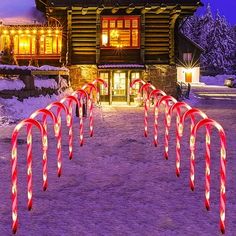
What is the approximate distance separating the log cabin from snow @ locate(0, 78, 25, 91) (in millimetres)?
7172

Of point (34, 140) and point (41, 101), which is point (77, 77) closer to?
point (41, 101)

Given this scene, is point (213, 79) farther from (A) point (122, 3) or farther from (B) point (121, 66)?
(A) point (122, 3)

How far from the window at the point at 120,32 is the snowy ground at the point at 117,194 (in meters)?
14.2

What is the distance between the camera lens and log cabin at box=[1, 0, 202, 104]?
1027 inches

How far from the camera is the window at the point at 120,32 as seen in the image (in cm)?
2614

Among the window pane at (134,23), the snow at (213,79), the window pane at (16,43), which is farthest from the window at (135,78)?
the snow at (213,79)

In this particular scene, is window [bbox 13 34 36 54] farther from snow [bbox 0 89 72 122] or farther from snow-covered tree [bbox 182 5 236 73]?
snow-covered tree [bbox 182 5 236 73]

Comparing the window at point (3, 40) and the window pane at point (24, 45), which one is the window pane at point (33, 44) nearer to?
the window pane at point (24, 45)

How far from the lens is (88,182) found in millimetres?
8617

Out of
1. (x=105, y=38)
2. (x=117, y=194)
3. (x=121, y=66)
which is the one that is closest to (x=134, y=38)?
(x=105, y=38)

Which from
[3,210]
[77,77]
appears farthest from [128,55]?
[3,210]

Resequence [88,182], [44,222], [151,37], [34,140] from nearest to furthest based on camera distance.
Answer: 1. [44,222]
2. [88,182]
3. [34,140]
4. [151,37]

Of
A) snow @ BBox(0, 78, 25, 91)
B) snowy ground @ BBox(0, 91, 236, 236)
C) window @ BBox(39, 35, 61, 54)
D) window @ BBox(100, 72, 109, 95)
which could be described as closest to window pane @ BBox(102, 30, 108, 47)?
window @ BBox(100, 72, 109, 95)

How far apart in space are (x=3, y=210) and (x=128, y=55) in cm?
2033
